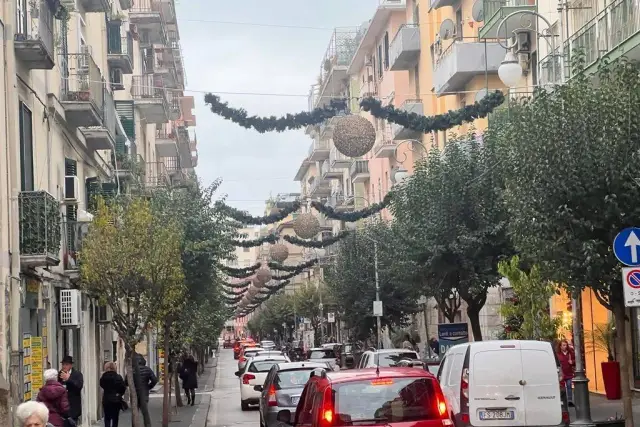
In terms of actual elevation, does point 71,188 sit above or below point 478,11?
below

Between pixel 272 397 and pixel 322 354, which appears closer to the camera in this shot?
pixel 272 397

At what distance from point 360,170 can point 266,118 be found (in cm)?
5158

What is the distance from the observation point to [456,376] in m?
19.9

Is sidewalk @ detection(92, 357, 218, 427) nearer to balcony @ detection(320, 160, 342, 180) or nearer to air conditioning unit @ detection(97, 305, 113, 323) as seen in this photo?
air conditioning unit @ detection(97, 305, 113, 323)

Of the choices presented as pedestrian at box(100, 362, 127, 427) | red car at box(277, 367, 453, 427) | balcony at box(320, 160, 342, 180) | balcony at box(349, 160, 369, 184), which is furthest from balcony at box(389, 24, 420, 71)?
red car at box(277, 367, 453, 427)

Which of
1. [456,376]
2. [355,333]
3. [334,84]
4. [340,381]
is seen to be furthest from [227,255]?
[334,84]

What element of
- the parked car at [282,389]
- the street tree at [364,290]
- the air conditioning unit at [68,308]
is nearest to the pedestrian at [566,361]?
the parked car at [282,389]

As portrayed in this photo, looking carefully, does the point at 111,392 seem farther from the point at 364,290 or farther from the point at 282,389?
the point at 364,290

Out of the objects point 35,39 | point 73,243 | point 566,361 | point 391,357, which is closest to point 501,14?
point 391,357

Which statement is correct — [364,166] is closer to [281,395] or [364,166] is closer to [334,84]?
[334,84]

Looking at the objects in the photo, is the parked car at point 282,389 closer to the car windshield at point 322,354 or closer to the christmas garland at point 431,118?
the christmas garland at point 431,118

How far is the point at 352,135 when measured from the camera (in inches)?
1257

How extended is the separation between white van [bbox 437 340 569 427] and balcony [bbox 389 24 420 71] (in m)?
38.4

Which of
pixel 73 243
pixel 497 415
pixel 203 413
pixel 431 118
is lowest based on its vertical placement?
pixel 203 413
